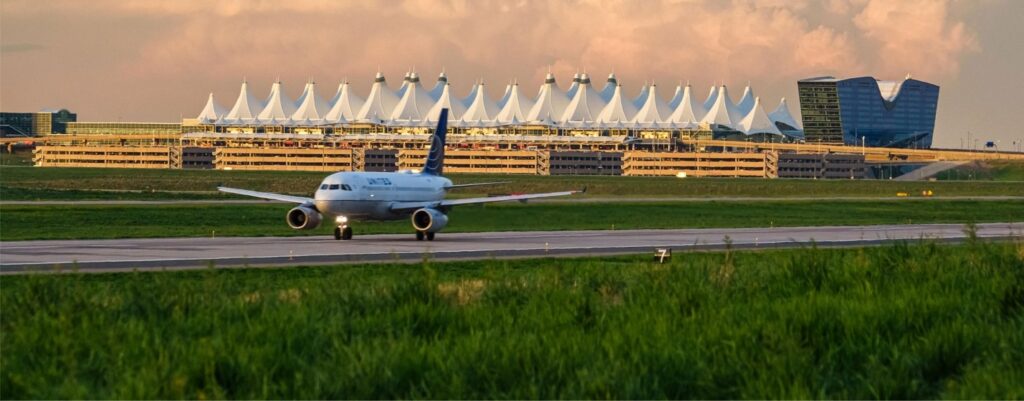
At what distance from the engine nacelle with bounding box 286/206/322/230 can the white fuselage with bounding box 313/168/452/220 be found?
0.42 metres

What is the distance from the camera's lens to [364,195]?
50750 millimetres

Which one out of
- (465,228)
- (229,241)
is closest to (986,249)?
(229,241)

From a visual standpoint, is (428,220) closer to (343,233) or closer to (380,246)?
Result: (343,233)

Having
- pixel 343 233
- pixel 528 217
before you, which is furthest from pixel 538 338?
pixel 528 217

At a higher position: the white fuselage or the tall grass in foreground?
A: the white fuselage

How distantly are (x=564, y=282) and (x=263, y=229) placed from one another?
35190 mm

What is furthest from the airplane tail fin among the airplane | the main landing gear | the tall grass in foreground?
the tall grass in foreground

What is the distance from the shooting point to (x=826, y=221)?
7219 cm

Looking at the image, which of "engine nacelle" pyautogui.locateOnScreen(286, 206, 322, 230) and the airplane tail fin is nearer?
"engine nacelle" pyautogui.locateOnScreen(286, 206, 322, 230)

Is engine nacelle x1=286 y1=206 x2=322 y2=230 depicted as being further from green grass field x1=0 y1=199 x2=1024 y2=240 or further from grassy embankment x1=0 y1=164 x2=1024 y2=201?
grassy embankment x1=0 y1=164 x2=1024 y2=201

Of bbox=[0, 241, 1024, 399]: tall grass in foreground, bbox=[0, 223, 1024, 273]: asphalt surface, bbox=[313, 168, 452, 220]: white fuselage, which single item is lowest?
bbox=[0, 241, 1024, 399]: tall grass in foreground

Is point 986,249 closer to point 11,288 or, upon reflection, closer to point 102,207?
point 11,288

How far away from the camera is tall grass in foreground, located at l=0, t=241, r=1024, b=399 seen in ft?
52.1

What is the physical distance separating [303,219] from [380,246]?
5.87m
